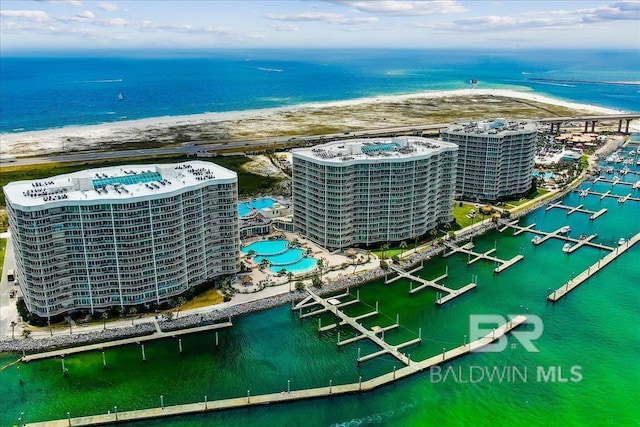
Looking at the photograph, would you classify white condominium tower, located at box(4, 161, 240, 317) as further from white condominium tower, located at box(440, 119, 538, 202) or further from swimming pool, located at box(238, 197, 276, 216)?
white condominium tower, located at box(440, 119, 538, 202)

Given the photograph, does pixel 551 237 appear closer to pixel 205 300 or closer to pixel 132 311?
pixel 205 300

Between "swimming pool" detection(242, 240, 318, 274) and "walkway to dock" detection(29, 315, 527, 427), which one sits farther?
"swimming pool" detection(242, 240, 318, 274)

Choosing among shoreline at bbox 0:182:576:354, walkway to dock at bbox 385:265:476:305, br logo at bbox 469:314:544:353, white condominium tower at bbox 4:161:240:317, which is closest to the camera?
shoreline at bbox 0:182:576:354

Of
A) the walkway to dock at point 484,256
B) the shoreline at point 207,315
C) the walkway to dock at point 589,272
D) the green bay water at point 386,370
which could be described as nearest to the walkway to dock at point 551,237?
the walkway to dock at point 589,272

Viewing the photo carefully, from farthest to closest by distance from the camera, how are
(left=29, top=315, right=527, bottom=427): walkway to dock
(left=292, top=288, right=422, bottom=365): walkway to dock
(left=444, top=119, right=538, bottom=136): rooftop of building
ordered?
(left=444, top=119, right=538, bottom=136): rooftop of building → (left=292, top=288, right=422, bottom=365): walkway to dock → (left=29, top=315, right=527, bottom=427): walkway to dock

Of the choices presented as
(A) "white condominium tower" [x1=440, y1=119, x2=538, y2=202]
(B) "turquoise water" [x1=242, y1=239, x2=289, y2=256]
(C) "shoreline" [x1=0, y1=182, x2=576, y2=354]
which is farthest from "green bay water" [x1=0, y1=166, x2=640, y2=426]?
(A) "white condominium tower" [x1=440, y1=119, x2=538, y2=202]

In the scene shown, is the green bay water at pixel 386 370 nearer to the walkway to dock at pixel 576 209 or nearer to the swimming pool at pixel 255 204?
the walkway to dock at pixel 576 209
